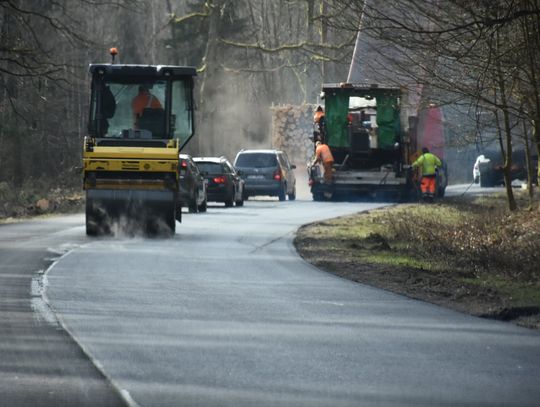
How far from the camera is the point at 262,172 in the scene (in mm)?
50750

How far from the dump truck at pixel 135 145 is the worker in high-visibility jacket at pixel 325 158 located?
17132mm

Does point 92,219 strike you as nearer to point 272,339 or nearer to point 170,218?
point 170,218

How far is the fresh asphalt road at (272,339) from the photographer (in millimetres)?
9672

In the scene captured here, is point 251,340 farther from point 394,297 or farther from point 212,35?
point 212,35

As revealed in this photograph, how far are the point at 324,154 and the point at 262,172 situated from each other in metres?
4.97

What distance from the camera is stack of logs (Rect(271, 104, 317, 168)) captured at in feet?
225

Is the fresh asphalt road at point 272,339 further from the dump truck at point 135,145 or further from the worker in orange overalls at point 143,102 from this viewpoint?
the worker in orange overalls at point 143,102

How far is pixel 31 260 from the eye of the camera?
828 inches

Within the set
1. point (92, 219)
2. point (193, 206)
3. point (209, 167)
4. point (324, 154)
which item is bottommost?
point (193, 206)

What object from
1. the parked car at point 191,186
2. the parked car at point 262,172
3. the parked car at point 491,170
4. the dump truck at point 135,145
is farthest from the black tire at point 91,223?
the parked car at point 491,170

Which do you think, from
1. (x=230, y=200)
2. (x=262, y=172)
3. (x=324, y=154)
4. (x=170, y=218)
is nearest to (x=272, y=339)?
(x=170, y=218)

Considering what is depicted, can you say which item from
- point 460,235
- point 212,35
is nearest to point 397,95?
point 460,235

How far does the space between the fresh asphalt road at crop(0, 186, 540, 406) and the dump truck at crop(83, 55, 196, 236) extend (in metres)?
5.12

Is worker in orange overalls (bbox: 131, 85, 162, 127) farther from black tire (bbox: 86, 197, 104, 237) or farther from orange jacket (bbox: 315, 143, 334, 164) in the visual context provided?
orange jacket (bbox: 315, 143, 334, 164)
